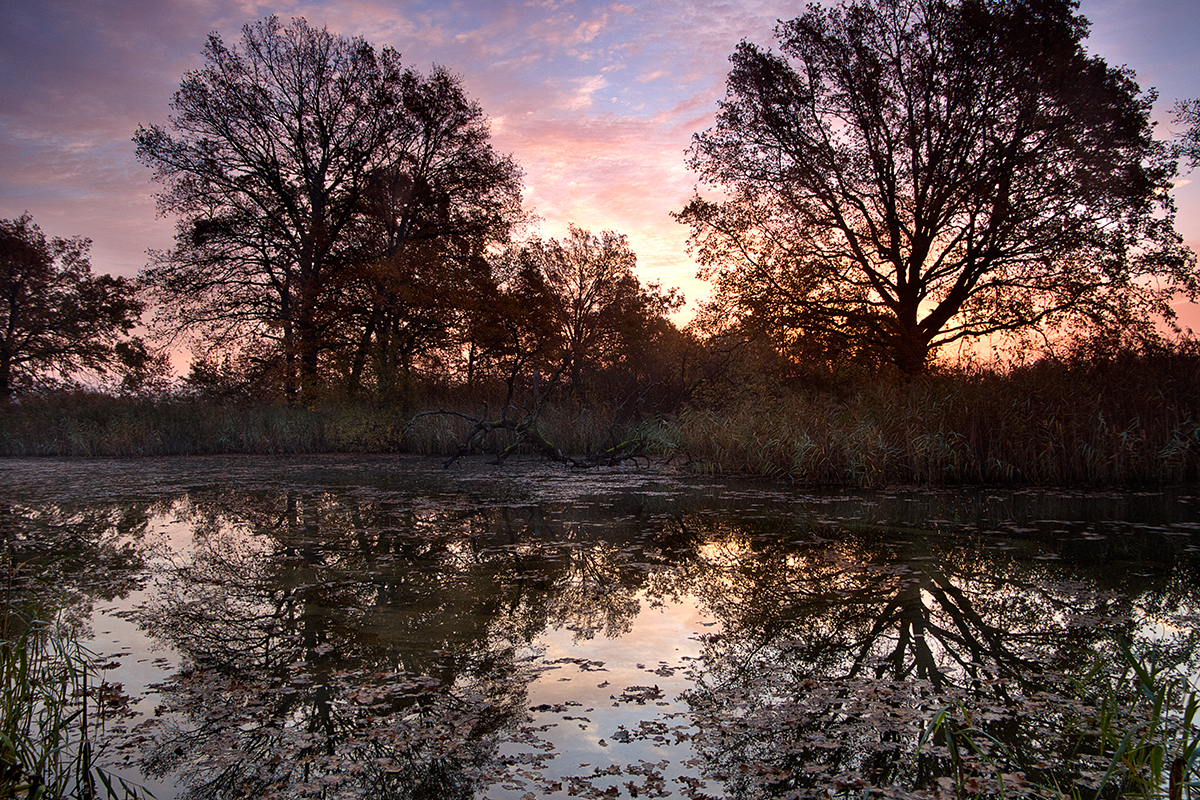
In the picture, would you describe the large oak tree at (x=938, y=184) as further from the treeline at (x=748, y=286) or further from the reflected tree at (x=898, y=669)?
the reflected tree at (x=898, y=669)

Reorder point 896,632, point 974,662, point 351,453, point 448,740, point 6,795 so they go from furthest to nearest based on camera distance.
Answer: point 351,453 → point 896,632 → point 974,662 → point 448,740 → point 6,795

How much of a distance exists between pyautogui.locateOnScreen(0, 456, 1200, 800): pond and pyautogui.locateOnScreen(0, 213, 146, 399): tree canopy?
2150 cm

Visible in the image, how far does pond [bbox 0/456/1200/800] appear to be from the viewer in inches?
97.6

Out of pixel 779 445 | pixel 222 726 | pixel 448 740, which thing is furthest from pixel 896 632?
pixel 779 445

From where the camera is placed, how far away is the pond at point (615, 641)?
2479mm

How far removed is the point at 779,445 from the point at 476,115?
18425 millimetres

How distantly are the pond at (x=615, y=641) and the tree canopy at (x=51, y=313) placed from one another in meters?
21.5

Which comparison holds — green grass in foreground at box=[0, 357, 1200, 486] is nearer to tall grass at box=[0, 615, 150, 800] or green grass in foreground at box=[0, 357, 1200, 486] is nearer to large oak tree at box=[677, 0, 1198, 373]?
large oak tree at box=[677, 0, 1198, 373]

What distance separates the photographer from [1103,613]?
4.11m

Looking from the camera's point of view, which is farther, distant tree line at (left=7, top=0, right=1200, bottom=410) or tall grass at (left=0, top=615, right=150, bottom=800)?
distant tree line at (left=7, top=0, right=1200, bottom=410)

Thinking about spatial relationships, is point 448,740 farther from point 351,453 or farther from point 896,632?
point 351,453

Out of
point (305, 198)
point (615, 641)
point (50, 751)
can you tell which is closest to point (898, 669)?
point (615, 641)

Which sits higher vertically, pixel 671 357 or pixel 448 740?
pixel 671 357

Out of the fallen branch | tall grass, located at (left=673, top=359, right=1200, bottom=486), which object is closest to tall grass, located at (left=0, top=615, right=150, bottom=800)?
tall grass, located at (left=673, top=359, right=1200, bottom=486)
